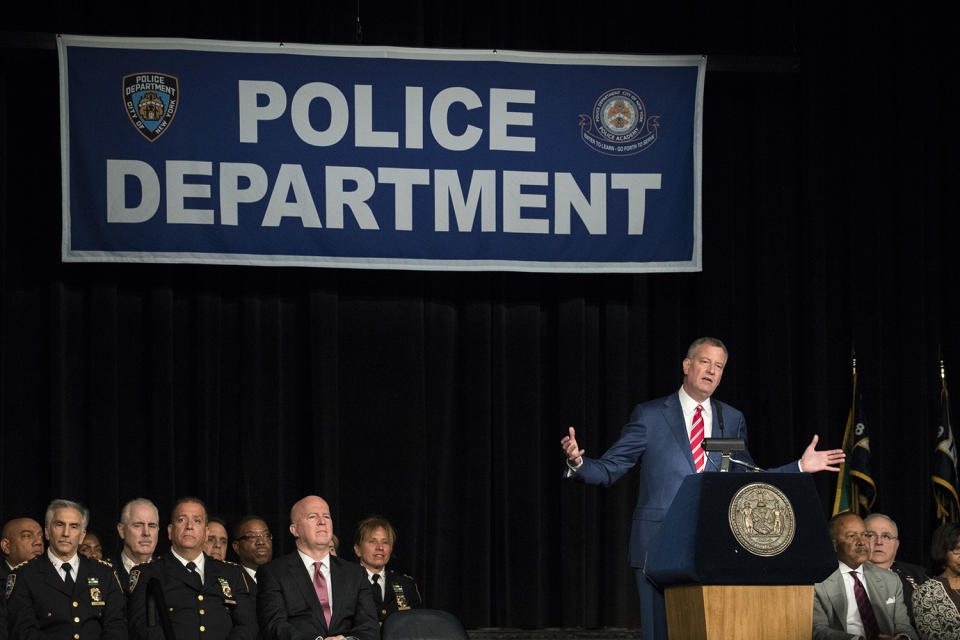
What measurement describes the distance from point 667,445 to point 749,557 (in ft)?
3.09

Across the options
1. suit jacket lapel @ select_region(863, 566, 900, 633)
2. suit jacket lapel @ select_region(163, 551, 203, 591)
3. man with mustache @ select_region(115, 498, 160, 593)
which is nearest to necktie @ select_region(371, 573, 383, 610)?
suit jacket lapel @ select_region(163, 551, 203, 591)

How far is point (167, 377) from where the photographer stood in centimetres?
655

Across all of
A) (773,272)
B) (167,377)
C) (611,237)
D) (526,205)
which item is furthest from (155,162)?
(773,272)

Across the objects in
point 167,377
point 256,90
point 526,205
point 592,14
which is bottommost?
point 167,377

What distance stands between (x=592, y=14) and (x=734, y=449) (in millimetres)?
3714

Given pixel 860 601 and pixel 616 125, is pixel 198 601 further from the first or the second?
pixel 616 125

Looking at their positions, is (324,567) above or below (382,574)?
above

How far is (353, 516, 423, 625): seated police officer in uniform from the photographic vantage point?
557cm

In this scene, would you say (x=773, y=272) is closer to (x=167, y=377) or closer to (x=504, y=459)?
(x=504, y=459)

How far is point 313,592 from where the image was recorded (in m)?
4.76

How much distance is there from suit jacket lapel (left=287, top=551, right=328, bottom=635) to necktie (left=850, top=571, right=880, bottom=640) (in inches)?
87.3

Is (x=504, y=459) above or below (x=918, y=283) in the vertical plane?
below

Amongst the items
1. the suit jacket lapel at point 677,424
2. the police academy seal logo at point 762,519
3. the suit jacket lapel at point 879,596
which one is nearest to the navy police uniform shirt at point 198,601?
the suit jacket lapel at point 677,424

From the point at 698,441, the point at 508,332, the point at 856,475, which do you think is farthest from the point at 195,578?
the point at 856,475
